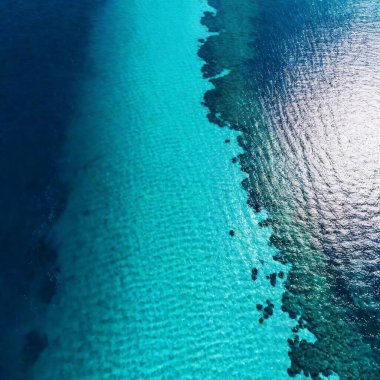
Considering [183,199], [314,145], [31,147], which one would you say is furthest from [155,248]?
[314,145]

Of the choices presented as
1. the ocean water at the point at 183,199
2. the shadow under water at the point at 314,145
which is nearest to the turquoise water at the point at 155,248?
the ocean water at the point at 183,199

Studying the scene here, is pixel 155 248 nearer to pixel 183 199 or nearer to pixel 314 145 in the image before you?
pixel 183 199

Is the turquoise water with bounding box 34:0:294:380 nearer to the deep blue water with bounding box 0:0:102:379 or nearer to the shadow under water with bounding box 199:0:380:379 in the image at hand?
the deep blue water with bounding box 0:0:102:379

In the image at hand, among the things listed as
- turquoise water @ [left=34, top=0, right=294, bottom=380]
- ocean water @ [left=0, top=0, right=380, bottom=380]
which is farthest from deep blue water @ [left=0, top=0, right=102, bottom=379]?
turquoise water @ [left=34, top=0, right=294, bottom=380]

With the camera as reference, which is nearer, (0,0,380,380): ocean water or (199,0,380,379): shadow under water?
(0,0,380,380): ocean water

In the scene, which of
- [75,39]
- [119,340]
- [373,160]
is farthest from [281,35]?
[119,340]

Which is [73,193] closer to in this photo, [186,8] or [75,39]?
[75,39]
